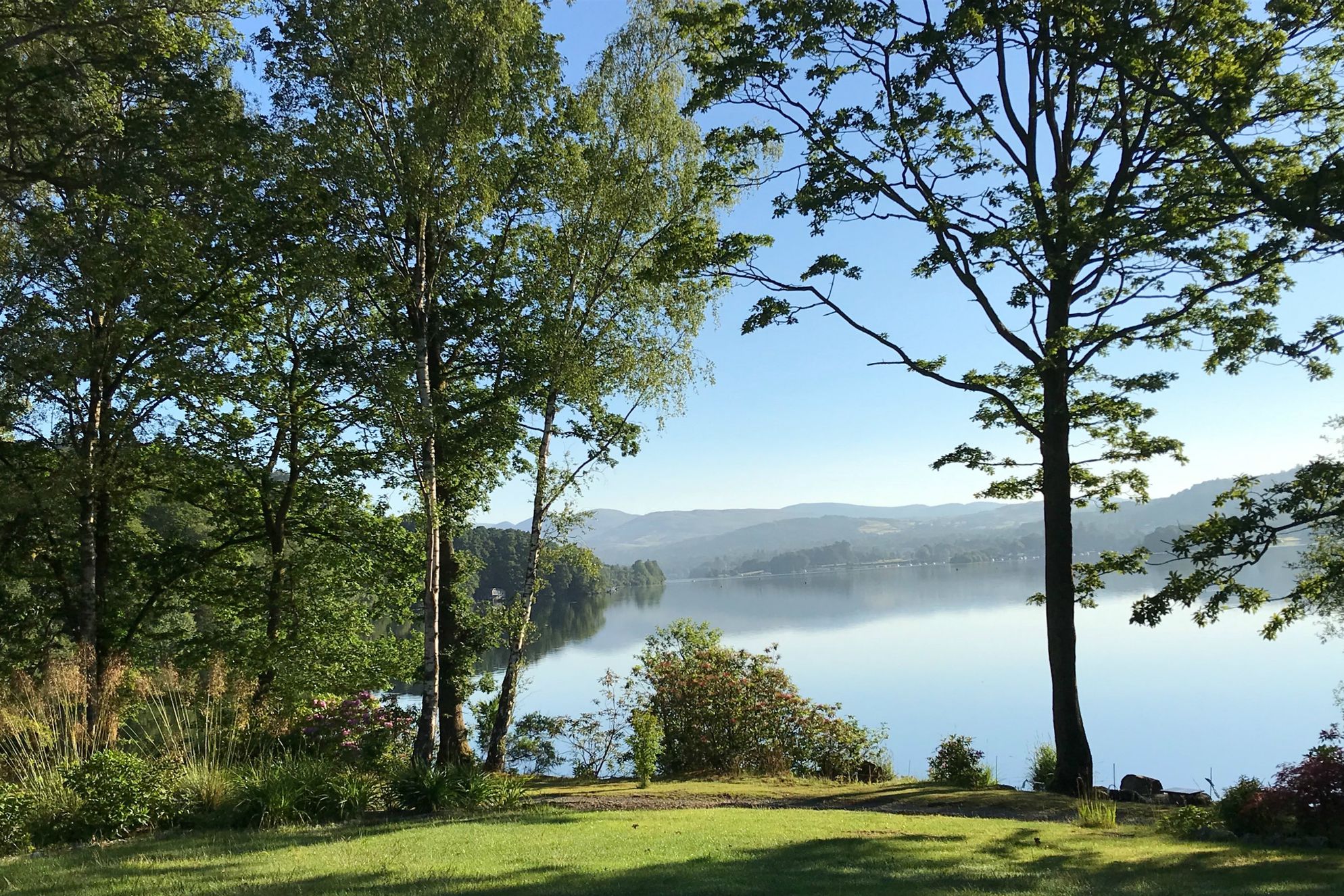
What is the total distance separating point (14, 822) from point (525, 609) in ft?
21.9

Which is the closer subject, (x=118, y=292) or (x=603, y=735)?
(x=118, y=292)

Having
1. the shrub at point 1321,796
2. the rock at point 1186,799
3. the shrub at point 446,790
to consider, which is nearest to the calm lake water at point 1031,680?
the shrub at point 446,790

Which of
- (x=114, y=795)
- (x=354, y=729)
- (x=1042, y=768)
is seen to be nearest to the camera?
(x=114, y=795)

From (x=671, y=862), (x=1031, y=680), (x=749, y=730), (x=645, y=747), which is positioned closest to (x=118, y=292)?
(x=645, y=747)

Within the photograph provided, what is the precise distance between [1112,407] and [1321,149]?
168 inches

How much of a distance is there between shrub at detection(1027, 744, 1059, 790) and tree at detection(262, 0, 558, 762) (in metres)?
9.49

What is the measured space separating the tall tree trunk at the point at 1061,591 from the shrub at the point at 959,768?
1.29 m

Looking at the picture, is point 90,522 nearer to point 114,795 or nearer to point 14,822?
point 114,795

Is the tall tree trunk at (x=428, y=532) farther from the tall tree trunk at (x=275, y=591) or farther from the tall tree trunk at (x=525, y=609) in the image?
the tall tree trunk at (x=275, y=591)

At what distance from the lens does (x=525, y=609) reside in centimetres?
1252

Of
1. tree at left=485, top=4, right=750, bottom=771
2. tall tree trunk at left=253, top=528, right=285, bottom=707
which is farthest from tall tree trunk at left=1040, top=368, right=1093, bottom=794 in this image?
tall tree trunk at left=253, top=528, right=285, bottom=707

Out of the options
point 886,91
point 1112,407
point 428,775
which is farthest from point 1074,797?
point 886,91

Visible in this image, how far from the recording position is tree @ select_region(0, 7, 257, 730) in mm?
10445

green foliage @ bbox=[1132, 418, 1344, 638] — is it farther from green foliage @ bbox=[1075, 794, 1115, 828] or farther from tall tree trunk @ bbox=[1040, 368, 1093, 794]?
green foliage @ bbox=[1075, 794, 1115, 828]
